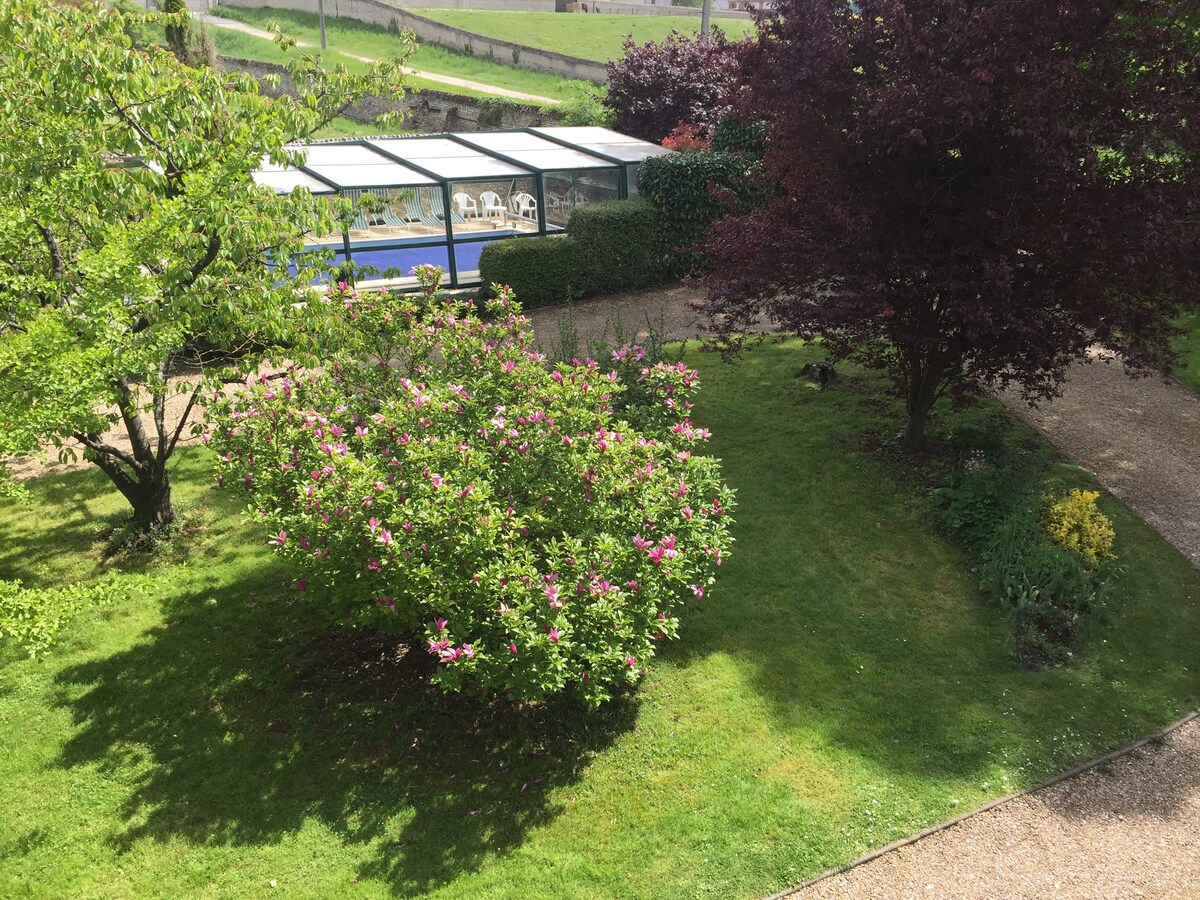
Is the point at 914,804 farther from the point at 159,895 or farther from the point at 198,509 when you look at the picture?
the point at 198,509

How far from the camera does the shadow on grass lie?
17.7 feet

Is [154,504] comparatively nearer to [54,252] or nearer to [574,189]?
[54,252]

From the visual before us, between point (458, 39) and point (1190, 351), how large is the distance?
46.7 meters

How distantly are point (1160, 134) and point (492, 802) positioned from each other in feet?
25.8

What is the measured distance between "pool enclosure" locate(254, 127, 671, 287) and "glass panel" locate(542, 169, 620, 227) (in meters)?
0.02

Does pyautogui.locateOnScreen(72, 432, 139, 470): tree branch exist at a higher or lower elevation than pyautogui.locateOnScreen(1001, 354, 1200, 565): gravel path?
higher

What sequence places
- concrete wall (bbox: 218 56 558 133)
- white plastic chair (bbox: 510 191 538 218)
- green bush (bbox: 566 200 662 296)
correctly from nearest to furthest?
green bush (bbox: 566 200 662 296)
white plastic chair (bbox: 510 191 538 218)
concrete wall (bbox: 218 56 558 133)

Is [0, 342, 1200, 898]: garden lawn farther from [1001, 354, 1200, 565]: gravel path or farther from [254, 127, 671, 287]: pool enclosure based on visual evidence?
[254, 127, 671, 287]: pool enclosure

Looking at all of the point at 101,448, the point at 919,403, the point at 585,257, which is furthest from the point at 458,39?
the point at 101,448

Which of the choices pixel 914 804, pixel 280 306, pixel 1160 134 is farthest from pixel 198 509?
pixel 1160 134

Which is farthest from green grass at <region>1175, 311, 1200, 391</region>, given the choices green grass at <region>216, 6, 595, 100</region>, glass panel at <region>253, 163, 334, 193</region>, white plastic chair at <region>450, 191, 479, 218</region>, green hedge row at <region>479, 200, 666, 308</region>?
green grass at <region>216, 6, 595, 100</region>

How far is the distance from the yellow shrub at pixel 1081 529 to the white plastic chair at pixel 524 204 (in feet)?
38.3

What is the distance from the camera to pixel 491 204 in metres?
17.0

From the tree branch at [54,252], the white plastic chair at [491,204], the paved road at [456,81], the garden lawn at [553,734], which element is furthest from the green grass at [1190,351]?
the paved road at [456,81]
